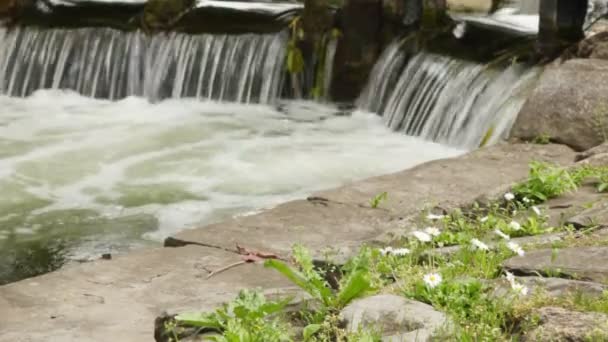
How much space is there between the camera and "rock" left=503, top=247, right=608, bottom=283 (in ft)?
12.3

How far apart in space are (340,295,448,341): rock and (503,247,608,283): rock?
56 centimetres

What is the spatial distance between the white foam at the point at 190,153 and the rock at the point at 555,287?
4482mm

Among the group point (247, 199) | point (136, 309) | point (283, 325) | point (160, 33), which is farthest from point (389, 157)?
point (283, 325)

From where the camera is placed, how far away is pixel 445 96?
10.5 m

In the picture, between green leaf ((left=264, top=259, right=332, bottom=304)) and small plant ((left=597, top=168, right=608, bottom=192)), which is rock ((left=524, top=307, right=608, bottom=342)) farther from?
small plant ((left=597, top=168, right=608, bottom=192))

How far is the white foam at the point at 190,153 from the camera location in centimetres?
867

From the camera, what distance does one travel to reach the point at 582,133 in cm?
759

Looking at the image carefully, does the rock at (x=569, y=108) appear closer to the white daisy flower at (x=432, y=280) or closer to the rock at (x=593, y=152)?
the rock at (x=593, y=152)

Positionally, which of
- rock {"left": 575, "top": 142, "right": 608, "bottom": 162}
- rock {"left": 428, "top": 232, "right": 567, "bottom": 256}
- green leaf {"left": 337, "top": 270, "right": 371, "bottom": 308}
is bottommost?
rock {"left": 575, "top": 142, "right": 608, "bottom": 162}

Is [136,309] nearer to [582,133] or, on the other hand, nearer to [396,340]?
[396,340]

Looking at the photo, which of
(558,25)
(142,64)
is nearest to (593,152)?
(558,25)

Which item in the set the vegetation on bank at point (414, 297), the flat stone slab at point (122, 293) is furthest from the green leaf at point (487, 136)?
the vegetation on bank at point (414, 297)

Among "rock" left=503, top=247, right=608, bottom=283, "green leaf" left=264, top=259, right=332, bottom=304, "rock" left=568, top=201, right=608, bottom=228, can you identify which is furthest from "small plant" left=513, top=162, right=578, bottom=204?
"green leaf" left=264, top=259, right=332, bottom=304

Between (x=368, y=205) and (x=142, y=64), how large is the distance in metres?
7.51
